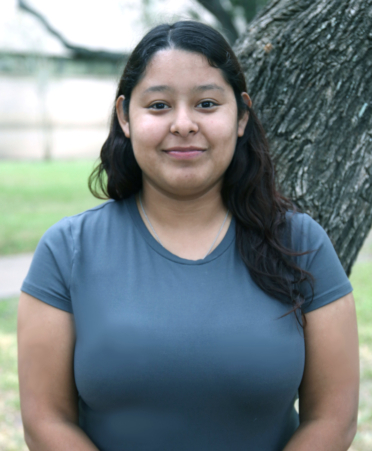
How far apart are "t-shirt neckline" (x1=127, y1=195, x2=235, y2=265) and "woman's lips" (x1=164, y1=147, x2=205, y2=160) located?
0.84ft

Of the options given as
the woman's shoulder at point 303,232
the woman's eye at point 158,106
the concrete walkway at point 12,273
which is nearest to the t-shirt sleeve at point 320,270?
the woman's shoulder at point 303,232

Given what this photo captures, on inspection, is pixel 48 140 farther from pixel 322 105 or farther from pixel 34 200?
pixel 322 105

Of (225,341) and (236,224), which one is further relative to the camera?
(236,224)

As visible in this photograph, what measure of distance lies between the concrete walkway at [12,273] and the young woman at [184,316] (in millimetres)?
4531

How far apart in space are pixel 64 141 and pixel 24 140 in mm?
1927

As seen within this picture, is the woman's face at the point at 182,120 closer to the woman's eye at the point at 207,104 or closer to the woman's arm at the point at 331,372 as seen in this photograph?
the woman's eye at the point at 207,104

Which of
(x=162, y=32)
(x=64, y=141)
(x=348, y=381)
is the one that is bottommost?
(x=64, y=141)

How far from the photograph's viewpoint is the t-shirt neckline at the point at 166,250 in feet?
5.30

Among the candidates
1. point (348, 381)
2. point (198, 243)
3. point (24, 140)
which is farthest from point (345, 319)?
point (24, 140)

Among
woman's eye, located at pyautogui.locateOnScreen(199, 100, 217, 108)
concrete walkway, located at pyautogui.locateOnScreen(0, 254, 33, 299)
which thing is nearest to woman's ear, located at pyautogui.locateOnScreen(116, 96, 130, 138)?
woman's eye, located at pyautogui.locateOnScreen(199, 100, 217, 108)

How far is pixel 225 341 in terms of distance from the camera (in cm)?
150

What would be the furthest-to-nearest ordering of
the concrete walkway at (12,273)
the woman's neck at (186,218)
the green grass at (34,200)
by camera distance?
the green grass at (34,200), the concrete walkway at (12,273), the woman's neck at (186,218)

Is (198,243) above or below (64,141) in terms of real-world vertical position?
above

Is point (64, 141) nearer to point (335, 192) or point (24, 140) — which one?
point (24, 140)
